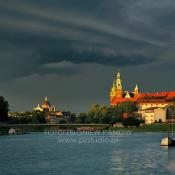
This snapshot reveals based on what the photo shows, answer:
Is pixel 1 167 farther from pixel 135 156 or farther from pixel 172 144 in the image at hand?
pixel 172 144

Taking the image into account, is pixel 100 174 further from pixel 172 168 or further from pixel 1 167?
pixel 1 167

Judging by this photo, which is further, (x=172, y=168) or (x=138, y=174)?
(x=172, y=168)

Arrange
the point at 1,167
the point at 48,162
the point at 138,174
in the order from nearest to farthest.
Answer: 1. the point at 138,174
2. the point at 1,167
3. the point at 48,162

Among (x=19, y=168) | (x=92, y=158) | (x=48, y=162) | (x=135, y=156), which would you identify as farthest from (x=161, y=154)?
(x=19, y=168)

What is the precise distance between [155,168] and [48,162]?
16129 mm

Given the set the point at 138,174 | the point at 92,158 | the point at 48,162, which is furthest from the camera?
the point at 92,158

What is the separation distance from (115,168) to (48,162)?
39.3ft

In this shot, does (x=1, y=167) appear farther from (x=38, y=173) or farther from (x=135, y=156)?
(x=135, y=156)

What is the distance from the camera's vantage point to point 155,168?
6216 cm

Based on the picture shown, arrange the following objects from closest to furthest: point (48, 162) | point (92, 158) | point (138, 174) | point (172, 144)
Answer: point (138, 174) → point (48, 162) → point (92, 158) → point (172, 144)

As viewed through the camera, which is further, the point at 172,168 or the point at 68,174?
the point at 172,168

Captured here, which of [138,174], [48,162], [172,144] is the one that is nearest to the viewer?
[138,174]

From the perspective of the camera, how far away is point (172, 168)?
62.5 metres

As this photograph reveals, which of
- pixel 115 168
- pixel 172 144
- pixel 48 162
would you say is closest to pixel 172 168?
pixel 115 168
